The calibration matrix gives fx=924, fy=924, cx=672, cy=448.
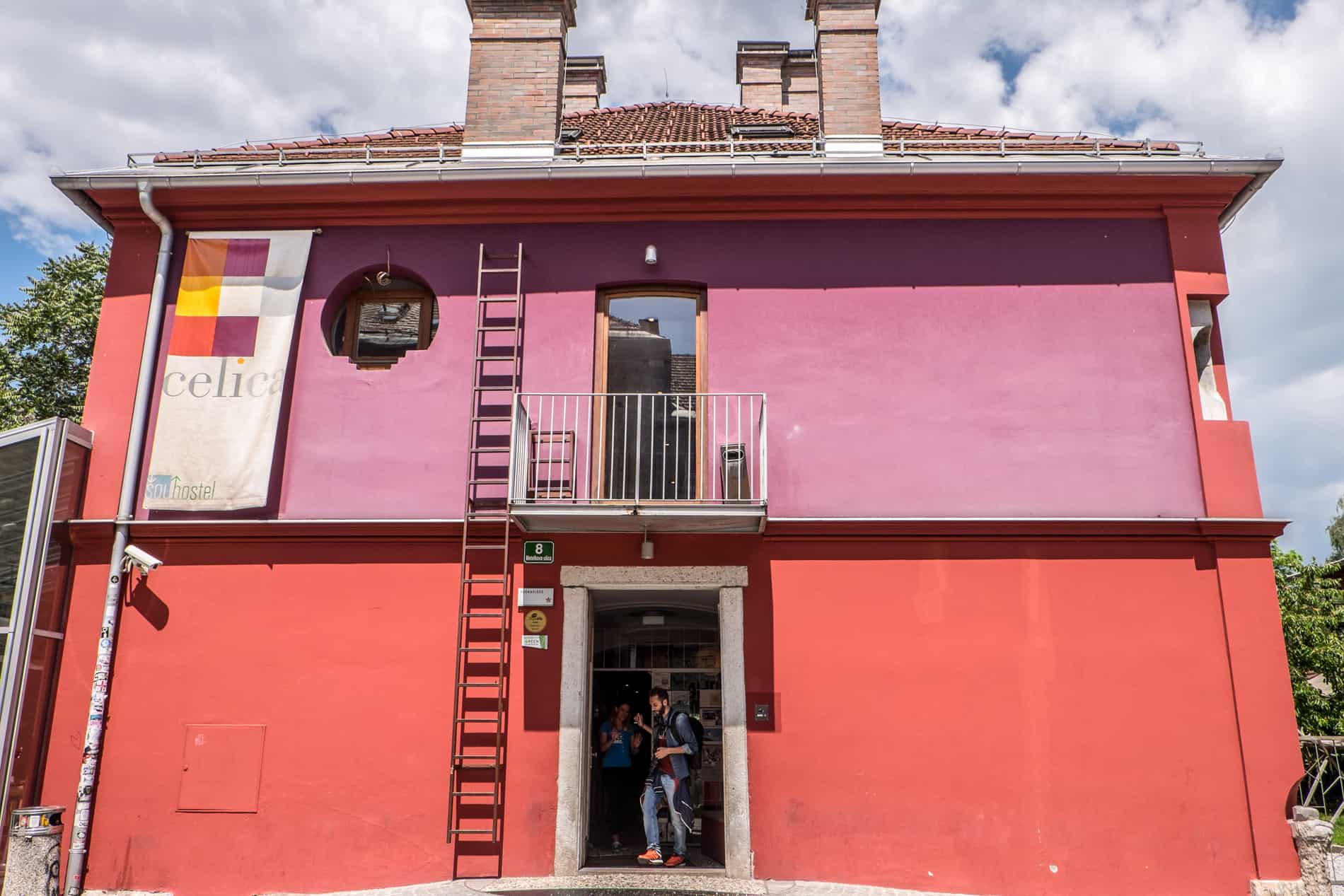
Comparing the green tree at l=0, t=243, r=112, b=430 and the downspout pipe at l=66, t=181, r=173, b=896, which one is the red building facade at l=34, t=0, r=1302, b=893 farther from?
the green tree at l=0, t=243, r=112, b=430

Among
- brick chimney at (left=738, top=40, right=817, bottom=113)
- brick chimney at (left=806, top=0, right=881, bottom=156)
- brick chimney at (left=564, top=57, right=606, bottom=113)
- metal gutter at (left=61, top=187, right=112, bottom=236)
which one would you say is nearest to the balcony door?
brick chimney at (left=806, top=0, right=881, bottom=156)

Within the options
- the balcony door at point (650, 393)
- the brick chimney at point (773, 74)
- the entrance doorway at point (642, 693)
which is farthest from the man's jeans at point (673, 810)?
the brick chimney at point (773, 74)

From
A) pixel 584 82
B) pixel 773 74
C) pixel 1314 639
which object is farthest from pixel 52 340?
pixel 1314 639

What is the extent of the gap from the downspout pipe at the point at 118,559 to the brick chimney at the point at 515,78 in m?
3.29

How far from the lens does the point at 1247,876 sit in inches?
305

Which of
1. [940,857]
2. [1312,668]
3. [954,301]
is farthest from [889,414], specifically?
[1312,668]

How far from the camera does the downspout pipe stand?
26.4 ft

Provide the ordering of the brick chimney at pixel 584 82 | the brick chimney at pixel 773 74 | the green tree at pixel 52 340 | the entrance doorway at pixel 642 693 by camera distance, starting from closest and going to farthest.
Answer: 1. the entrance doorway at pixel 642 693
2. the brick chimney at pixel 773 74
3. the brick chimney at pixel 584 82
4. the green tree at pixel 52 340

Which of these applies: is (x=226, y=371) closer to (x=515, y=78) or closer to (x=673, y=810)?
(x=515, y=78)

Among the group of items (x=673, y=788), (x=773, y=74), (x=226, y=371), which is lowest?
(x=673, y=788)

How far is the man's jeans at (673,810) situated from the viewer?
841 cm

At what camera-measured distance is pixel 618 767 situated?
32.8 feet

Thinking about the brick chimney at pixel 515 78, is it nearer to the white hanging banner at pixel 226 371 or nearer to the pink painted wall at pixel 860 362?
the pink painted wall at pixel 860 362

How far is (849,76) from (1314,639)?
1405 cm
